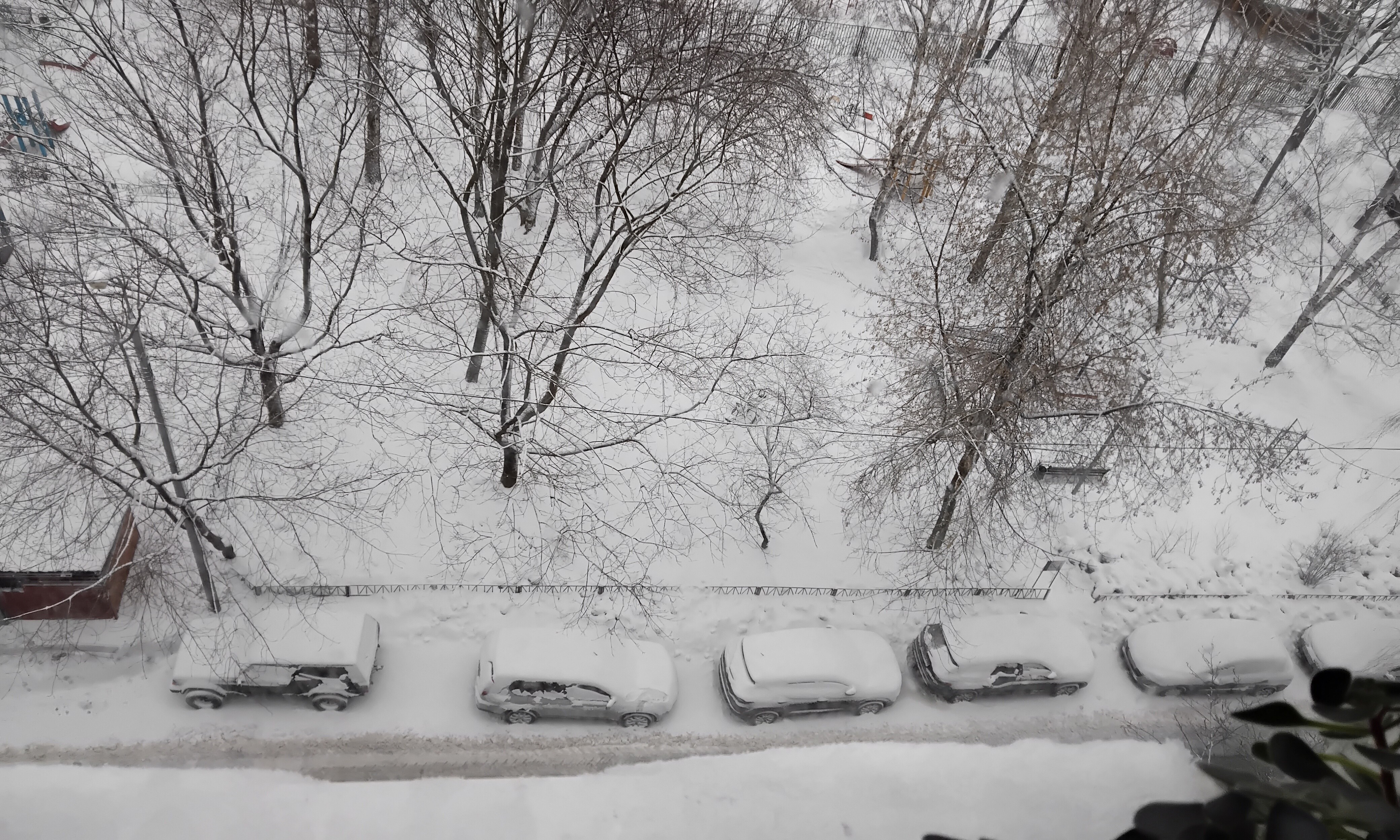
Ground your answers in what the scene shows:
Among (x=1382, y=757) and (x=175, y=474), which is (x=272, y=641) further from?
(x=1382, y=757)

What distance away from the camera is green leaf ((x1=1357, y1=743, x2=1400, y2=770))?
201 cm

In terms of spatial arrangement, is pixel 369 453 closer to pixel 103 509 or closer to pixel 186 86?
pixel 103 509

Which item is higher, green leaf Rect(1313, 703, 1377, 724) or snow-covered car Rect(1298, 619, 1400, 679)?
snow-covered car Rect(1298, 619, 1400, 679)

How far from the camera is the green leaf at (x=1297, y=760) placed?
2.11 metres

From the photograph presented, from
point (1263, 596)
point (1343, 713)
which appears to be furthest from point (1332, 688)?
point (1263, 596)

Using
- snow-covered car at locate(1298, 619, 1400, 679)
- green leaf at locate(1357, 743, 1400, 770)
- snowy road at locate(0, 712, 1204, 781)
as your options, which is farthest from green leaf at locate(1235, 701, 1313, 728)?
snow-covered car at locate(1298, 619, 1400, 679)

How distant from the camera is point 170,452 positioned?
32.0 feet

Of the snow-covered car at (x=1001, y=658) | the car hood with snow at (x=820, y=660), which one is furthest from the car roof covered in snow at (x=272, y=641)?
the snow-covered car at (x=1001, y=658)

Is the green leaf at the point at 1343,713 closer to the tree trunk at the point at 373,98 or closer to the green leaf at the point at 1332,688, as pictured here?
the green leaf at the point at 1332,688

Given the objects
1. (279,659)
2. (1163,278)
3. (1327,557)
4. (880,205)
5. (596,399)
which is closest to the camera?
(279,659)

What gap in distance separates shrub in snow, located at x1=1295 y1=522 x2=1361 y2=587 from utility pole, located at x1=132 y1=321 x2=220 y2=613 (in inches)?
695

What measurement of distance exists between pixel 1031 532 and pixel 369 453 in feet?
37.1

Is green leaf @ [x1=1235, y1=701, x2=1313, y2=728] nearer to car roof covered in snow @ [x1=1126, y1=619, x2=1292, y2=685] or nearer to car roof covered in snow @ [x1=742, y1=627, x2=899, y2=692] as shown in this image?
car roof covered in snow @ [x1=742, y1=627, x2=899, y2=692]

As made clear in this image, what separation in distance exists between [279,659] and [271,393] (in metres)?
3.63
